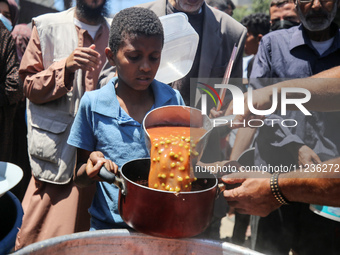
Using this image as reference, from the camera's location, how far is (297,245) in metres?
2.81

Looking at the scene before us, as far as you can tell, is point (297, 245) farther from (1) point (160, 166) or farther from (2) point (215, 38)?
(1) point (160, 166)

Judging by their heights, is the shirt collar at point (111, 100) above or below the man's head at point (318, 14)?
below

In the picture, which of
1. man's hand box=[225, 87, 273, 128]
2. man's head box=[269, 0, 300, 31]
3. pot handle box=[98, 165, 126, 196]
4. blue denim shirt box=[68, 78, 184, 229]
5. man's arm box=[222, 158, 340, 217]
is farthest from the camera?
man's head box=[269, 0, 300, 31]

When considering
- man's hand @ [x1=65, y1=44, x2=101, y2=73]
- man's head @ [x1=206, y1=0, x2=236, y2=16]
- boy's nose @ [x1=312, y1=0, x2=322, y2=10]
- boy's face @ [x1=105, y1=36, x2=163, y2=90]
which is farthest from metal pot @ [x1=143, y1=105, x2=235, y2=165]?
man's head @ [x1=206, y1=0, x2=236, y2=16]

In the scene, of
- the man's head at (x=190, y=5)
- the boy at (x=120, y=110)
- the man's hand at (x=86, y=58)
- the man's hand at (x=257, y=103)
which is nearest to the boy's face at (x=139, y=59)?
the boy at (x=120, y=110)

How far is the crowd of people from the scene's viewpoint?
64.2 inches

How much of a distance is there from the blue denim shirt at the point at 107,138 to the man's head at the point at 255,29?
3.22m

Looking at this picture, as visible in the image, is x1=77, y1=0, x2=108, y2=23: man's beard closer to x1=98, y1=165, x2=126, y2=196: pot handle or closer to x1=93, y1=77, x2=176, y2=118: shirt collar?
x1=93, y1=77, x2=176, y2=118: shirt collar

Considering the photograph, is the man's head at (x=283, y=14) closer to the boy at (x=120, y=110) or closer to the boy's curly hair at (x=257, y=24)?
the boy's curly hair at (x=257, y=24)

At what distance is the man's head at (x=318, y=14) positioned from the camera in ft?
8.07

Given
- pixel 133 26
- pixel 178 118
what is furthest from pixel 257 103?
pixel 133 26

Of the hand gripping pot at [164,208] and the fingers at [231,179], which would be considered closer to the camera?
the hand gripping pot at [164,208]

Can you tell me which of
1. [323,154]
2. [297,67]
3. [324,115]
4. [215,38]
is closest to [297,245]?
[323,154]

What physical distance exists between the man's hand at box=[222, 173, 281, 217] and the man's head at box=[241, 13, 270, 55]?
3140 millimetres
